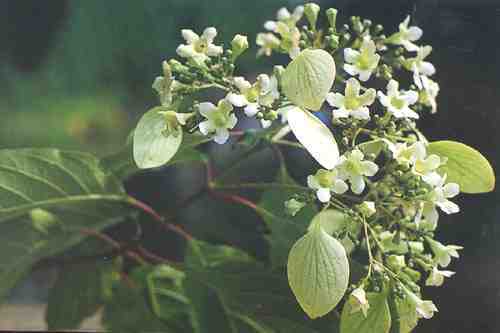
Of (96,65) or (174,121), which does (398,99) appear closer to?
(174,121)

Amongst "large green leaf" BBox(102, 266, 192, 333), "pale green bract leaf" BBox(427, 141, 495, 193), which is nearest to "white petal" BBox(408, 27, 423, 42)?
"pale green bract leaf" BBox(427, 141, 495, 193)

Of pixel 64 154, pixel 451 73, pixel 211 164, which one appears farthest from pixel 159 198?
pixel 451 73

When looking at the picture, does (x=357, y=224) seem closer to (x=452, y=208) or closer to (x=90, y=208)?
(x=452, y=208)

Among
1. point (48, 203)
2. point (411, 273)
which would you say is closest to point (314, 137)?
point (411, 273)

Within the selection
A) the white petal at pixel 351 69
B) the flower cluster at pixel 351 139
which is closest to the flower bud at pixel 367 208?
the flower cluster at pixel 351 139

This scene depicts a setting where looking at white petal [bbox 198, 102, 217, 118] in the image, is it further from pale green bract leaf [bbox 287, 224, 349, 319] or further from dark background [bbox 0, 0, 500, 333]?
dark background [bbox 0, 0, 500, 333]
